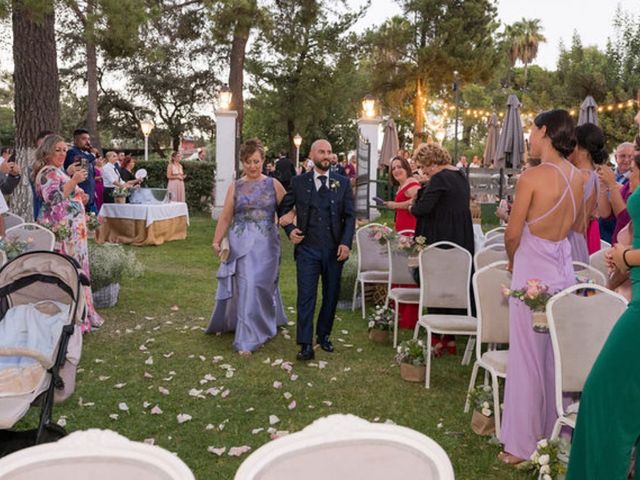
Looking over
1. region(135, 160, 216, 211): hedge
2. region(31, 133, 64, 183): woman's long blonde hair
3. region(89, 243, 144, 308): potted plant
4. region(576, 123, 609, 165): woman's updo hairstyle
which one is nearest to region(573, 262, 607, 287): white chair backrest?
region(576, 123, 609, 165): woman's updo hairstyle

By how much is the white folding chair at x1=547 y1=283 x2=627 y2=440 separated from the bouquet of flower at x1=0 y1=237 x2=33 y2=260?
14.1 feet

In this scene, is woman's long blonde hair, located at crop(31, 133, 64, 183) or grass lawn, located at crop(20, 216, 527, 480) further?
woman's long blonde hair, located at crop(31, 133, 64, 183)

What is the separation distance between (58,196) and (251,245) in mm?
1940

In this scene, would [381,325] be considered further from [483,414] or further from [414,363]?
[483,414]

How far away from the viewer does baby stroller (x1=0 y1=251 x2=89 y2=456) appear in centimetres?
358

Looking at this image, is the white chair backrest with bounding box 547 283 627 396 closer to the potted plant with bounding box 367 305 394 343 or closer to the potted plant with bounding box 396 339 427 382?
the potted plant with bounding box 396 339 427 382

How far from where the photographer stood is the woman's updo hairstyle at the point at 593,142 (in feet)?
16.6

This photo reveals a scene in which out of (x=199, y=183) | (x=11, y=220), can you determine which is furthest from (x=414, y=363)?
(x=199, y=183)

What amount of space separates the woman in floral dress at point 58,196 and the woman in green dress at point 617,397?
491 cm

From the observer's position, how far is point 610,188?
5.30 metres

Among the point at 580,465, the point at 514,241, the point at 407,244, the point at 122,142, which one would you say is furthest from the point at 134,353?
the point at 122,142

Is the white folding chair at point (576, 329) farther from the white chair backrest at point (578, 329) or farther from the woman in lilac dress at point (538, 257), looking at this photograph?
the woman in lilac dress at point (538, 257)

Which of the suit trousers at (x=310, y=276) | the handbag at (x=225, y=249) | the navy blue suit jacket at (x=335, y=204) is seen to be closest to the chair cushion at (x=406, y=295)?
the suit trousers at (x=310, y=276)

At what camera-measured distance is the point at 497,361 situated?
13.6 ft
